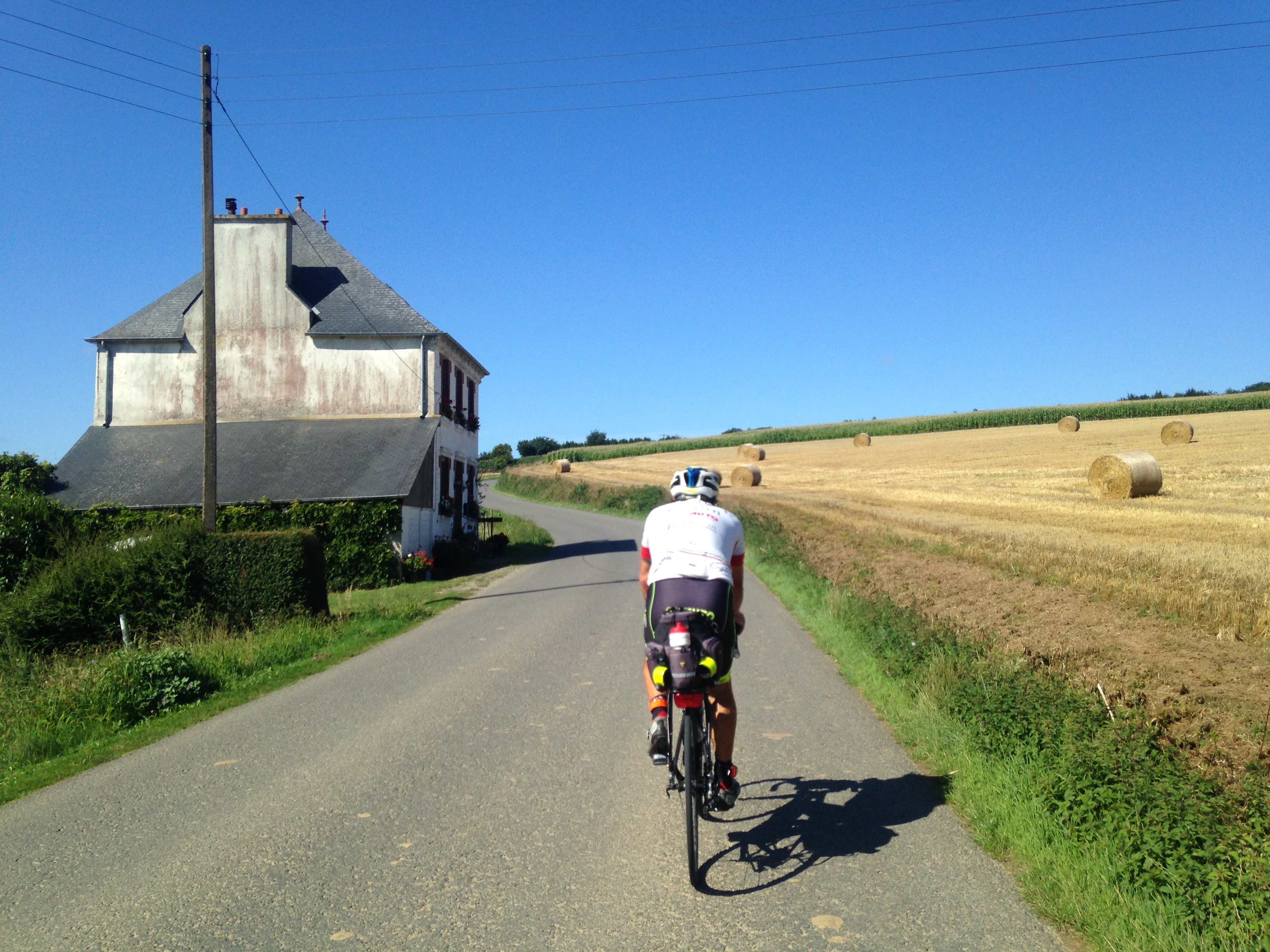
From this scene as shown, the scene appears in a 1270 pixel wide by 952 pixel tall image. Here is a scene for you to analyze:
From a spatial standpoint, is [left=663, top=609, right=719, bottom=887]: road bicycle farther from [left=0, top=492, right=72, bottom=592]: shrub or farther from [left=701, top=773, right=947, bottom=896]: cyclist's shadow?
[left=0, top=492, right=72, bottom=592]: shrub

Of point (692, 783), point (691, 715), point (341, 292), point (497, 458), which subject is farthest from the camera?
point (497, 458)

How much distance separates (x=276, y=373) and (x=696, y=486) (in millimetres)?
25043

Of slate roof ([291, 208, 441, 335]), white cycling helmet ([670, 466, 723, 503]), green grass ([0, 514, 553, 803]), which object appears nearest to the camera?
white cycling helmet ([670, 466, 723, 503])

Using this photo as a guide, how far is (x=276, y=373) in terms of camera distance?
27.4 m

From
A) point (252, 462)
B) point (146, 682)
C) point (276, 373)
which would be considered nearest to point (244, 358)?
point (276, 373)

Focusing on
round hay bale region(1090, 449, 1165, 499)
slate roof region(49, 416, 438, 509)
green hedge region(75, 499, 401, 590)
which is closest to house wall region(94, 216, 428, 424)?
slate roof region(49, 416, 438, 509)

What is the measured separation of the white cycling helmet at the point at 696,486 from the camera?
509cm

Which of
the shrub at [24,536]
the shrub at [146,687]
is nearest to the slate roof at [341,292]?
the shrub at [24,536]

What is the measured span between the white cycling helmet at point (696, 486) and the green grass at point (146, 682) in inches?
194

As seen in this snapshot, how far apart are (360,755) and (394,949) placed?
3027 mm

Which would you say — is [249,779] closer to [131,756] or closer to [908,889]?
[131,756]

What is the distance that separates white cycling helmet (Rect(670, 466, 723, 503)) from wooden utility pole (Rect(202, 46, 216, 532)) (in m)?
11.6

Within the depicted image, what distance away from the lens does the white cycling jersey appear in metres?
4.71

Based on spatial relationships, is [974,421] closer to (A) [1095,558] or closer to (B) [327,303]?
(B) [327,303]
